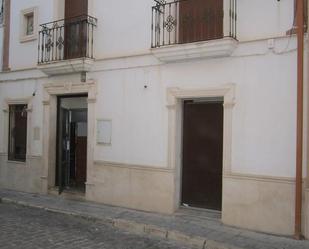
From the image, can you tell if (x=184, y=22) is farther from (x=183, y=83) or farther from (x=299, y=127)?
(x=299, y=127)

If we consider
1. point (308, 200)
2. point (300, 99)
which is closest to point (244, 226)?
point (308, 200)

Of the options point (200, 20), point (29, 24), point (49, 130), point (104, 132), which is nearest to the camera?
point (200, 20)

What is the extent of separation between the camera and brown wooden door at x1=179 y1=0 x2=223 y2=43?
860cm

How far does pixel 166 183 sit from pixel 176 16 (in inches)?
139

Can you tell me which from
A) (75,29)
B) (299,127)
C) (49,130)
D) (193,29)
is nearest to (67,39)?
(75,29)

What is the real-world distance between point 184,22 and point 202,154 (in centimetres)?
280

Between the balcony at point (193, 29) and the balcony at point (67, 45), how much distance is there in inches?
77.2

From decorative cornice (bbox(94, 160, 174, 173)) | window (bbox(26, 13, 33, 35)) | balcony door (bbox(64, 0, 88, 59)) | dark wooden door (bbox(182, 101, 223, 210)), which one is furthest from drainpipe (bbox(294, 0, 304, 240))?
window (bbox(26, 13, 33, 35))

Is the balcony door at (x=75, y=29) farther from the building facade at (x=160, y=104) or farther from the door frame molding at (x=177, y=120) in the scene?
the door frame molding at (x=177, y=120)

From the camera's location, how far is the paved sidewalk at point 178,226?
23.2 ft

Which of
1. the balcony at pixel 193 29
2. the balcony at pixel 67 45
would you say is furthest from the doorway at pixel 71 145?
the balcony at pixel 193 29

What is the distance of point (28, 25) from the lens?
1243 cm

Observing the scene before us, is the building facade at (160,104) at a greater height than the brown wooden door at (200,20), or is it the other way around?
the brown wooden door at (200,20)

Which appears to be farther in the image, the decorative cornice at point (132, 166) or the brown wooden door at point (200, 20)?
the decorative cornice at point (132, 166)
